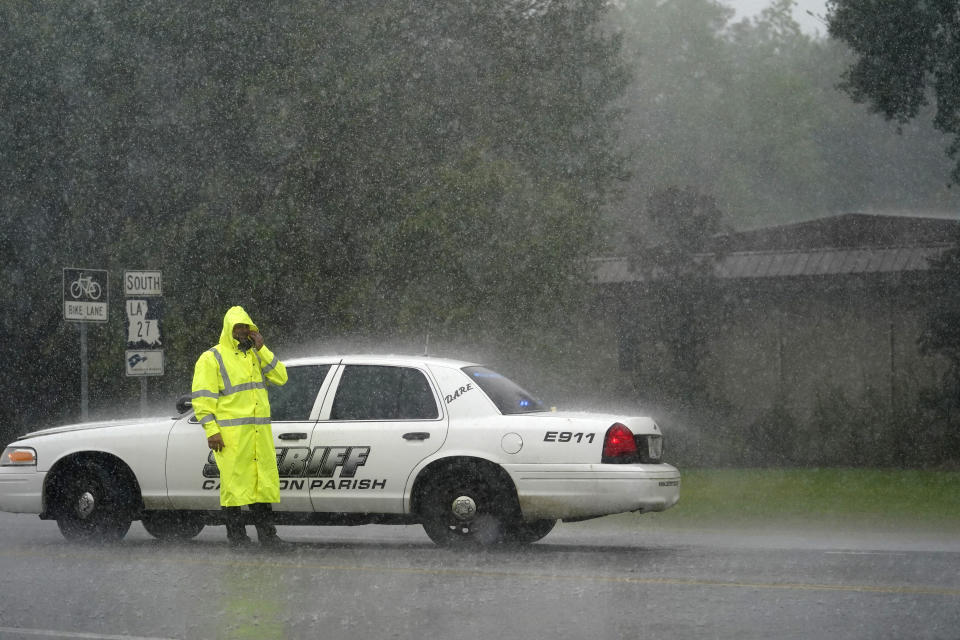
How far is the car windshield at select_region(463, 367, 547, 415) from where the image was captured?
11.9m

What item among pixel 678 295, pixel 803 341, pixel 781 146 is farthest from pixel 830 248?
pixel 781 146

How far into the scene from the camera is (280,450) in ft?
38.7

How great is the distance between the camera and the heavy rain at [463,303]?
909 centimetres

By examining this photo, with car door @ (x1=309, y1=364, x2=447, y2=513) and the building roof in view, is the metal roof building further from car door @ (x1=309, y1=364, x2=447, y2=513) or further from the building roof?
car door @ (x1=309, y1=364, x2=447, y2=513)

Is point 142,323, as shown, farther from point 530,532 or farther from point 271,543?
point 530,532

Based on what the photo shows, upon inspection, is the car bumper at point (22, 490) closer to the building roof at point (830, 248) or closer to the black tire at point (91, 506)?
the black tire at point (91, 506)

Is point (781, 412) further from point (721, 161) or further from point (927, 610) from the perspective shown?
point (721, 161)

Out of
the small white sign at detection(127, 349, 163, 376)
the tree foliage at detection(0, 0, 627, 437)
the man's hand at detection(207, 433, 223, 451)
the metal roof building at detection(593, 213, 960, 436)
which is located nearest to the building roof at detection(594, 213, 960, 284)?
the metal roof building at detection(593, 213, 960, 436)

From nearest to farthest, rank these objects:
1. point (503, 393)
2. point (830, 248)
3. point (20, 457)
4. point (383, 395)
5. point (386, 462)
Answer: point (386, 462)
point (383, 395)
point (503, 393)
point (20, 457)
point (830, 248)

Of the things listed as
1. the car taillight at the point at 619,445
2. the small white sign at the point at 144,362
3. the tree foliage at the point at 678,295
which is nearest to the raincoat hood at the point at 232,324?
the car taillight at the point at 619,445

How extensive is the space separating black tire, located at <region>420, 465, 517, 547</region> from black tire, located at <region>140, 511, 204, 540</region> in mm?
2144

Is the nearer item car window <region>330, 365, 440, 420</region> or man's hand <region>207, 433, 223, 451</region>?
man's hand <region>207, 433, 223, 451</region>

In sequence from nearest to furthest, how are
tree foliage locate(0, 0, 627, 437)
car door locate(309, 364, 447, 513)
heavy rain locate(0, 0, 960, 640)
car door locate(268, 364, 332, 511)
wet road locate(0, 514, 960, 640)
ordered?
1. wet road locate(0, 514, 960, 640)
2. heavy rain locate(0, 0, 960, 640)
3. car door locate(309, 364, 447, 513)
4. car door locate(268, 364, 332, 511)
5. tree foliage locate(0, 0, 627, 437)

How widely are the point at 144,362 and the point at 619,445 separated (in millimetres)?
8128
